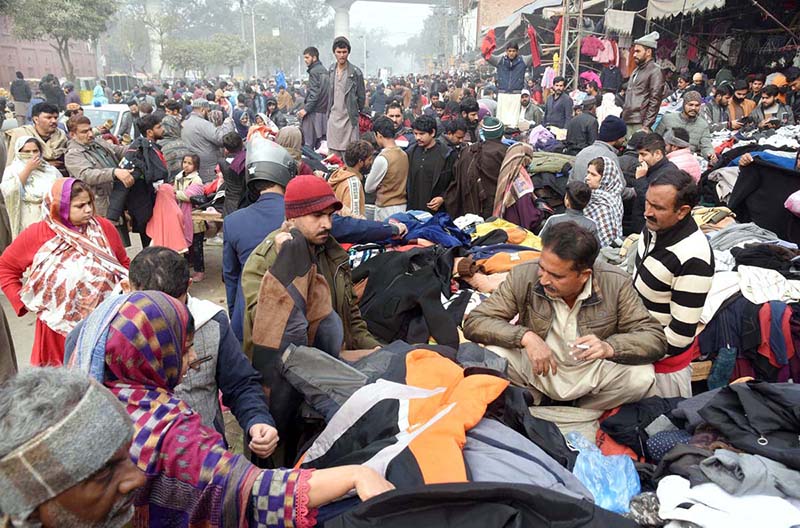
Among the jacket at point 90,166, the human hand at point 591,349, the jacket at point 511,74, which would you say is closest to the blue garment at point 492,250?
the human hand at point 591,349

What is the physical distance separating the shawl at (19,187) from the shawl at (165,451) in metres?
4.29

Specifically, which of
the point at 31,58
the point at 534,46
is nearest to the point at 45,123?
the point at 534,46

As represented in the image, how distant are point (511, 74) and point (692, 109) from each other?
218 inches

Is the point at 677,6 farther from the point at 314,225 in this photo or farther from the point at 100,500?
the point at 100,500

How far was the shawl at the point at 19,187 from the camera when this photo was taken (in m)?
5.28

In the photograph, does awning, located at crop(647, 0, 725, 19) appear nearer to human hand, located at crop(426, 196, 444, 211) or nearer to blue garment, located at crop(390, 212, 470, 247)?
human hand, located at crop(426, 196, 444, 211)

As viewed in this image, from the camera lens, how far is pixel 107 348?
1668 mm

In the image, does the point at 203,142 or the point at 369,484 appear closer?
the point at 369,484

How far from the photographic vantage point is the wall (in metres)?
36.0

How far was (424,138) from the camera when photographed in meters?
6.41

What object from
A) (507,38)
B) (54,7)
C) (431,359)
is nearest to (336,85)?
(431,359)

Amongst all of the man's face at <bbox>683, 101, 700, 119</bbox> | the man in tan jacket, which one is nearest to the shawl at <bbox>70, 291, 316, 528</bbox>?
Result: the man in tan jacket

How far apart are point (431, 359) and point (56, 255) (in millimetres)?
2455

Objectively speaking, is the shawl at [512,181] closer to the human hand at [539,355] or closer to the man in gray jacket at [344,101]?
the man in gray jacket at [344,101]
